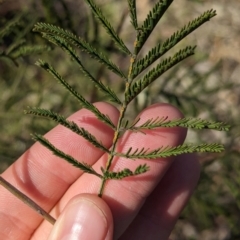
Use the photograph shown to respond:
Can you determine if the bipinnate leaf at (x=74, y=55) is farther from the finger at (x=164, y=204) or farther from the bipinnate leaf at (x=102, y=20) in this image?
the finger at (x=164, y=204)

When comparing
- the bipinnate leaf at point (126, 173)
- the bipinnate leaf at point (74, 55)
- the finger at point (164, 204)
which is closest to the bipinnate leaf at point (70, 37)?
the bipinnate leaf at point (74, 55)

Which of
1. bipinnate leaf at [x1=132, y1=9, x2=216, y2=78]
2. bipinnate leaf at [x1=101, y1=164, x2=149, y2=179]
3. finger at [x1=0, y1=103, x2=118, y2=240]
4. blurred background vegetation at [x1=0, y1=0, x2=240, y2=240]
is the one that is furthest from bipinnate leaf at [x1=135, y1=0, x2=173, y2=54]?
finger at [x1=0, y1=103, x2=118, y2=240]

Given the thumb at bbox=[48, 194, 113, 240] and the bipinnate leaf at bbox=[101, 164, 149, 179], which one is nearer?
the bipinnate leaf at bbox=[101, 164, 149, 179]

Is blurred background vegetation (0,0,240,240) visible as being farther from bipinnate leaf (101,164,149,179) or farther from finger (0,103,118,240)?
bipinnate leaf (101,164,149,179)

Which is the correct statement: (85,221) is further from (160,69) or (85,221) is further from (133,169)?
(160,69)

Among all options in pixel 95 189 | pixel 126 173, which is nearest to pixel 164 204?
pixel 95 189

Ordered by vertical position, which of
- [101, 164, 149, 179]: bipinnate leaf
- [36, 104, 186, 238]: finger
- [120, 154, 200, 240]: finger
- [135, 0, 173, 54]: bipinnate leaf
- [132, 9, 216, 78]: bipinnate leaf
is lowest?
[120, 154, 200, 240]: finger

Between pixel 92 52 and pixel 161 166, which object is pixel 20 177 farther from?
pixel 92 52

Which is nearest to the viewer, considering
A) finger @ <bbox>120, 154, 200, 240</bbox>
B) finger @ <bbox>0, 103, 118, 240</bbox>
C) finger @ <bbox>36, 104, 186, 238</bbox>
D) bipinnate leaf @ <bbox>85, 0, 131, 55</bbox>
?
bipinnate leaf @ <bbox>85, 0, 131, 55</bbox>
